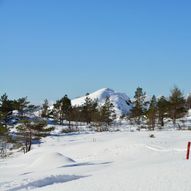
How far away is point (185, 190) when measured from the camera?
868cm

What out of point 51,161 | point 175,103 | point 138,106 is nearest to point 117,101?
point 138,106

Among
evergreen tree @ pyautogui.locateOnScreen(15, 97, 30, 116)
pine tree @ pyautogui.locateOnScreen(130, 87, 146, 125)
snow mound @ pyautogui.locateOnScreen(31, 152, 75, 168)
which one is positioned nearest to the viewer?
snow mound @ pyautogui.locateOnScreen(31, 152, 75, 168)

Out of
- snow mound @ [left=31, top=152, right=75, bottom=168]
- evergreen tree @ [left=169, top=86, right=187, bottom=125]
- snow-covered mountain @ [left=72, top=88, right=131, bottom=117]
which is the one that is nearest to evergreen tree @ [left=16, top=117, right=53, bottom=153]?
snow mound @ [left=31, top=152, right=75, bottom=168]

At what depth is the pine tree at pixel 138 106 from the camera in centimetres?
7432

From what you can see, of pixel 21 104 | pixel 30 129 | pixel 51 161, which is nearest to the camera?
pixel 51 161

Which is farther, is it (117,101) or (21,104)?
(117,101)

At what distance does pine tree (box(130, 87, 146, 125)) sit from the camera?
74325 millimetres

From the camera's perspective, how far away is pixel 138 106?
76.1 m

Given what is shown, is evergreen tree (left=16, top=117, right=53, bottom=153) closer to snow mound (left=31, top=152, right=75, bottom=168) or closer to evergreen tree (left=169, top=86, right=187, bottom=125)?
snow mound (left=31, top=152, right=75, bottom=168)

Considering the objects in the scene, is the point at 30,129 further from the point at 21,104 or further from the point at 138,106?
the point at 138,106

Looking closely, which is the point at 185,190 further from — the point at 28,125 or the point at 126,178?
the point at 28,125

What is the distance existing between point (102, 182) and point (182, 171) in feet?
8.09

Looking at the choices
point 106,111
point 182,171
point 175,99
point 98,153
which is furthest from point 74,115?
point 182,171

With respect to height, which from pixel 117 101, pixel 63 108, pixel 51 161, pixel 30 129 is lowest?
pixel 51 161
